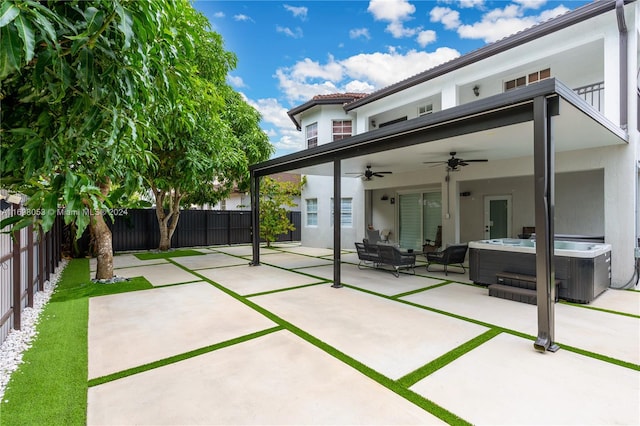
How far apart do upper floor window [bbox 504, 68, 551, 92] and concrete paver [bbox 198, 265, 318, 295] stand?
820 cm

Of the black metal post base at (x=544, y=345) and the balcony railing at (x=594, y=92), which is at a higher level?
the balcony railing at (x=594, y=92)

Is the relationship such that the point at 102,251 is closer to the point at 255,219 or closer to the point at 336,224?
the point at 255,219

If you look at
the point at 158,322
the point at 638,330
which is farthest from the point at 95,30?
the point at 638,330

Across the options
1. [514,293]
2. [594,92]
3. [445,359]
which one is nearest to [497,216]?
[594,92]

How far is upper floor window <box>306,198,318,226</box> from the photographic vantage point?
48.8 ft

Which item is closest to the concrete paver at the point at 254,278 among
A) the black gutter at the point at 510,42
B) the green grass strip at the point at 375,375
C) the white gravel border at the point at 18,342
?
the green grass strip at the point at 375,375

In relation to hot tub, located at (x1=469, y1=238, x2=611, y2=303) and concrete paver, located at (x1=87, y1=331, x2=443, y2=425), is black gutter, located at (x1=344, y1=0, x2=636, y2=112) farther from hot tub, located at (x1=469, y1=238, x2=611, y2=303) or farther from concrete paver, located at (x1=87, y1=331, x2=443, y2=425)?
concrete paver, located at (x1=87, y1=331, x2=443, y2=425)

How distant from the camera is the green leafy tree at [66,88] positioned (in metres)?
1.37

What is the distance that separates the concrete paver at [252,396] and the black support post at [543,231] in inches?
84.7

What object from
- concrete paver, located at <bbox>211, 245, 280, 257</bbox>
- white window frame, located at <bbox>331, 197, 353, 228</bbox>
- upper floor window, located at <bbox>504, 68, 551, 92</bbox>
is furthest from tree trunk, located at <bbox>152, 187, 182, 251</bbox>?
upper floor window, located at <bbox>504, 68, 551, 92</bbox>

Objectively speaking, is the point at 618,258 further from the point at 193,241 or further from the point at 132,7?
the point at 193,241

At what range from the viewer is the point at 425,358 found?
3449 millimetres

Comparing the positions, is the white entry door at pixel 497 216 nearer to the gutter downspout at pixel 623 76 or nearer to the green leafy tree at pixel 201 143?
the gutter downspout at pixel 623 76

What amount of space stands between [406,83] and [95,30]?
10.4m
